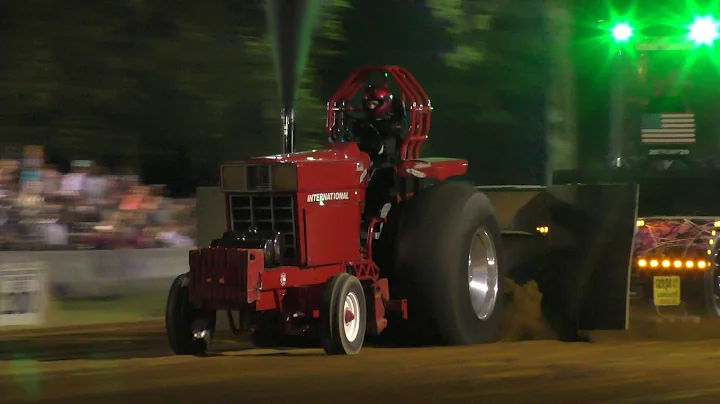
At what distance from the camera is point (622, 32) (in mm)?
17062

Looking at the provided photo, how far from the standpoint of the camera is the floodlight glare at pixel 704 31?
1567cm

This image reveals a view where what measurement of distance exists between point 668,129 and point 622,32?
167 cm

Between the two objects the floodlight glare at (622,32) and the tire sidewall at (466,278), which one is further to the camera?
the floodlight glare at (622,32)

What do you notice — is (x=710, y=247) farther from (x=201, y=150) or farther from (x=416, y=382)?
(x=201, y=150)

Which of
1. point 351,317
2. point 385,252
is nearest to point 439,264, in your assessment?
point 385,252

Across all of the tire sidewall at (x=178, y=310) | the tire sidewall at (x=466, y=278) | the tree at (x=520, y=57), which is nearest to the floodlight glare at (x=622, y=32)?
the tree at (x=520, y=57)

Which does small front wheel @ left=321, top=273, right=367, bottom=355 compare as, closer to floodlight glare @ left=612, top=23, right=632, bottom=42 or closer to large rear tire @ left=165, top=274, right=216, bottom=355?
large rear tire @ left=165, top=274, right=216, bottom=355

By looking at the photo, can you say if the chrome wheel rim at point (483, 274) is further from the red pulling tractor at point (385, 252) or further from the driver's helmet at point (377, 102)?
the driver's helmet at point (377, 102)

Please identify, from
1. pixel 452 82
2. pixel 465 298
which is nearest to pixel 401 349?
pixel 465 298

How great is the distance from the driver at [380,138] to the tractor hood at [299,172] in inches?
17.0

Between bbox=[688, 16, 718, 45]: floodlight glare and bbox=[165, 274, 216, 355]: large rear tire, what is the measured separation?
8410 mm

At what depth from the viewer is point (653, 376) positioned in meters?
8.33

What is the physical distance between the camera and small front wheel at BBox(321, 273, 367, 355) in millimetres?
9031

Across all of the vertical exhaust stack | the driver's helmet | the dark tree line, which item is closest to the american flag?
the dark tree line
